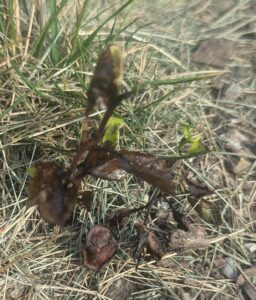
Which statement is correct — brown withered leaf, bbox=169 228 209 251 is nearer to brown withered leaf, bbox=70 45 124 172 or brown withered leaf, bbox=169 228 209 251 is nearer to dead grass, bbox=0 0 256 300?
dead grass, bbox=0 0 256 300

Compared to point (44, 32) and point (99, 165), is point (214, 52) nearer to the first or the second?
point (44, 32)

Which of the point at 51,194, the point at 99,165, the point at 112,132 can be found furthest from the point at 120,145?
the point at 51,194

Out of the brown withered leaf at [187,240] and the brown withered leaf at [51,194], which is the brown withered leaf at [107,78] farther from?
the brown withered leaf at [187,240]

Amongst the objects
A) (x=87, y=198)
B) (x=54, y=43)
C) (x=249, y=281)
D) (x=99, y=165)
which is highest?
(x=54, y=43)

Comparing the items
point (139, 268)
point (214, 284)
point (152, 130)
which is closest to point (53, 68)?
point (152, 130)

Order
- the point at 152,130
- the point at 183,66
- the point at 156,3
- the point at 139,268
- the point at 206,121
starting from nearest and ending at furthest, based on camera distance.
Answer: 1. the point at 139,268
2. the point at 152,130
3. the point at 206,121
4. the point at 183,66
5. the point at 156,3

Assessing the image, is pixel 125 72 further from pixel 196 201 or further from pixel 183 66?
pixel 196 201

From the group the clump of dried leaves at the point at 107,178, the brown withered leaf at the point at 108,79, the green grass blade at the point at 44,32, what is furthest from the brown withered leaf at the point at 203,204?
the green grass blade at the point at 44,32
